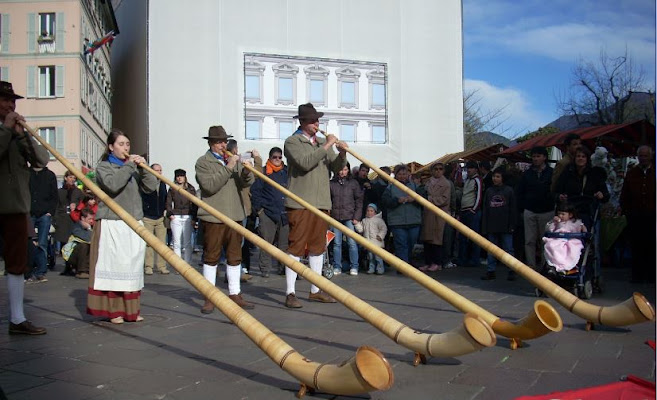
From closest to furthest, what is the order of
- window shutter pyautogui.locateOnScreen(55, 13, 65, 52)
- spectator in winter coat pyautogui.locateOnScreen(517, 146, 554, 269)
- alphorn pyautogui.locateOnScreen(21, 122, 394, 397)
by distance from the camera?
alphorn pyautogui.locateOnScreen(21, 122, 394, 397), spectator in winter coat pyautogui.locateOnScreen(517, 146, 554, 269), window shutter pyautogui.locateOnScreen(55, 13, 65, 52)

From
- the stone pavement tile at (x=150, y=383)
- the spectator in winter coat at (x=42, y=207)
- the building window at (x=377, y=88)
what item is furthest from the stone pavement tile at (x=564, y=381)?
the building window at (x=377, y=88)

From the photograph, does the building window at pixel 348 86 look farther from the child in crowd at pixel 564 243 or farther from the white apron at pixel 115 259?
the white apron at pixel 115 259

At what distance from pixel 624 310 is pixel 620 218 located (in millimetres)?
7560

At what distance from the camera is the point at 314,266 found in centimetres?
777

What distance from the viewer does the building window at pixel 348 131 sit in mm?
26413

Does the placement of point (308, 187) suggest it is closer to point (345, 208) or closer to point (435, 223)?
point (345, 208)

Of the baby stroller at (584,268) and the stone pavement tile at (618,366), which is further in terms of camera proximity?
the baby stroller at (584,268)

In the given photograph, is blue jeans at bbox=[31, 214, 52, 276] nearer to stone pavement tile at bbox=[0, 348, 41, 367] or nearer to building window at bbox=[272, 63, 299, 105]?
stone pavement tile at bbox=[0, 348, 41, 367]

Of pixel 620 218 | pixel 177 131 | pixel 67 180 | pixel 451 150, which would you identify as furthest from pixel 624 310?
pixel 451 150

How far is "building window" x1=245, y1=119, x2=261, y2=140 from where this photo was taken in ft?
83.0

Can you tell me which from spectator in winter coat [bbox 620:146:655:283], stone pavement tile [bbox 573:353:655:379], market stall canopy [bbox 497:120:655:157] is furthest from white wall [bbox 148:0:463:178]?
stone pavement tile [bbox 573:353:655:379]

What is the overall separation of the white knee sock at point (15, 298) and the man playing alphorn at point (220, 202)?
192 centimetres

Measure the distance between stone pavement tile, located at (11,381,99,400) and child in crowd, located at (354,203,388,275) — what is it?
797 cm

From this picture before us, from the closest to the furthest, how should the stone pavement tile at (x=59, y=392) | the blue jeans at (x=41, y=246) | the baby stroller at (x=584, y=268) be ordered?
the stone pavement tile at (x=59, y=392)
the baby stroller at (x=584, y=268)
the blue jeans at (x=41, y=246)
